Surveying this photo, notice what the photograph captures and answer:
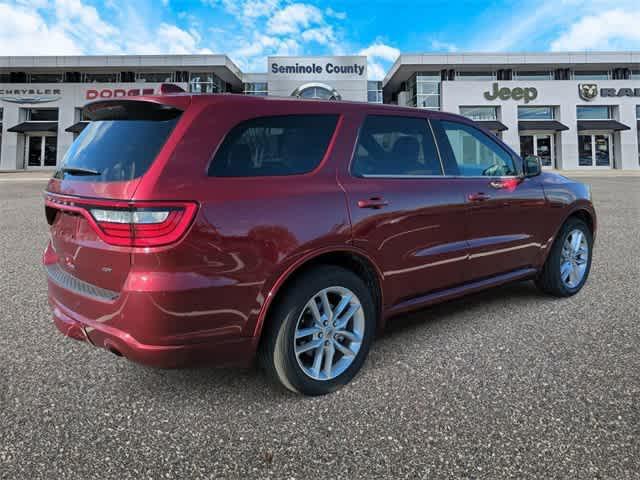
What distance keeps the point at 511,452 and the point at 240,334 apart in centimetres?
132

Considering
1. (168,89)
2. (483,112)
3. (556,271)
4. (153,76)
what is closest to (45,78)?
(153,76)

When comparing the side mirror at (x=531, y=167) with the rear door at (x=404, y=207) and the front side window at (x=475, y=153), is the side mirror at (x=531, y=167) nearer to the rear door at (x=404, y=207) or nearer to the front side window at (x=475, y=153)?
the front side window at (x=475, y=153)

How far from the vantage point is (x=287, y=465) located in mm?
1959

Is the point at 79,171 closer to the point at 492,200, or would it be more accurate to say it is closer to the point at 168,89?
the point at 168,89

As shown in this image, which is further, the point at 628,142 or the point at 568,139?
the point at 628,142

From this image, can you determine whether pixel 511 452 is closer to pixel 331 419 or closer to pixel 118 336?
pixel 331 419

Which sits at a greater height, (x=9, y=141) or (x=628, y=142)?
(x=9, y=141)

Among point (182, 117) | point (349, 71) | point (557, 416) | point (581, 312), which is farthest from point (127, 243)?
point (349, 71)

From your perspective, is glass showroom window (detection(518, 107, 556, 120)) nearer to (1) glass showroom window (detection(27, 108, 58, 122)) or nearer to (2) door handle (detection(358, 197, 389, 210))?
(1) glass showroom window (detection(27, 108, 58, 122))

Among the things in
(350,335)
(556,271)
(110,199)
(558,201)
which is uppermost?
(558,201)

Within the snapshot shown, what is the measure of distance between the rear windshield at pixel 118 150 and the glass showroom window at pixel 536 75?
47.8 meters

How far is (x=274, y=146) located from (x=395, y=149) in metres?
0.96

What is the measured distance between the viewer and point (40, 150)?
41688 mm

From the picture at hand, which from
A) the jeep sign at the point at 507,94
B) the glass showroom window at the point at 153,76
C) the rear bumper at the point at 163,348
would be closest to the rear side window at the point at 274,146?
the rear bumper at the point at 163,348
